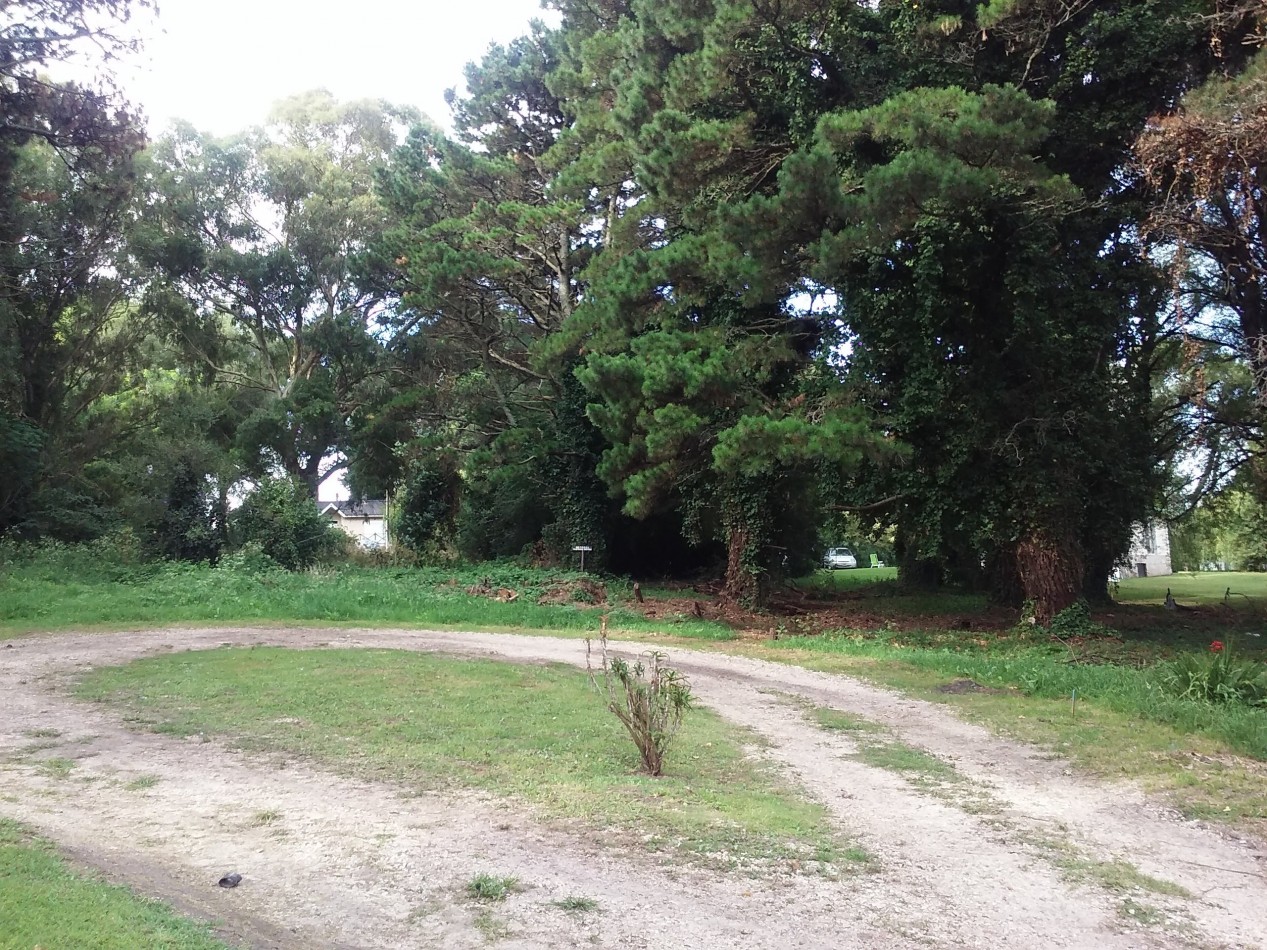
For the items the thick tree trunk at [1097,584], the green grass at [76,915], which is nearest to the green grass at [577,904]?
the green grass at [76,915]

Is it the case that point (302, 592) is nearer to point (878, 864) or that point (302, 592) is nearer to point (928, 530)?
point (928, 530)

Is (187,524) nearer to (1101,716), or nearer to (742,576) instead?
(742,576)

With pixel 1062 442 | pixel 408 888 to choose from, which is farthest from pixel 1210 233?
pixel 408 888

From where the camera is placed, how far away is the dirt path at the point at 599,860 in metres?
3.83

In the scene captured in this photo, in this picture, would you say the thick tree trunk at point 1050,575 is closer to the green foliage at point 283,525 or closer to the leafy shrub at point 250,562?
the leafy shrub at point 250,562

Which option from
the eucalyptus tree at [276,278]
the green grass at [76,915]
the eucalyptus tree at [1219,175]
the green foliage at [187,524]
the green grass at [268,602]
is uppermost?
the eucalyptus tree at [276,278]

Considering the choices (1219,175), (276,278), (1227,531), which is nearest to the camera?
(1219,175)

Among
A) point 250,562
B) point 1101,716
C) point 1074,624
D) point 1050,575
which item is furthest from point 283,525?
point 1101,716

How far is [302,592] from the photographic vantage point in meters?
17.2

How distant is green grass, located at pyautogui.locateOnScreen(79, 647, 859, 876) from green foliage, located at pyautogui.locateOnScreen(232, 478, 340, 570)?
13267 mm

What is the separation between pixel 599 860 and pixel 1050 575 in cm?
1294

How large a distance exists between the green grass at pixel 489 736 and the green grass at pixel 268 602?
179 inches

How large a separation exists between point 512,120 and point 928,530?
779 inches

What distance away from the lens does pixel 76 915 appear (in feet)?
10.7
